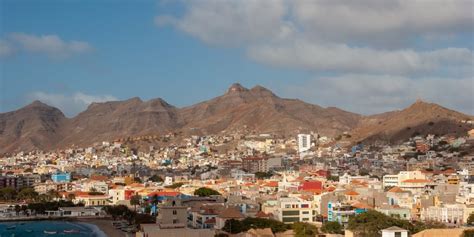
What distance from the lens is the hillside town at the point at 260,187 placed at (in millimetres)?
40875

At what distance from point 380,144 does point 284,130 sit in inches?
1858

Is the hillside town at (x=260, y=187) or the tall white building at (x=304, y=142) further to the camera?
the tall white building at (x=304, y=142)

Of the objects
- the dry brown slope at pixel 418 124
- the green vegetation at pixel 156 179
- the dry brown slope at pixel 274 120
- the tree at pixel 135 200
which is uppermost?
the dry brown slope at pixel 274 120

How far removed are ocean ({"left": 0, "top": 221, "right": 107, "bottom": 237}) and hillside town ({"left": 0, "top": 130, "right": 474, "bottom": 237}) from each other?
2346mm

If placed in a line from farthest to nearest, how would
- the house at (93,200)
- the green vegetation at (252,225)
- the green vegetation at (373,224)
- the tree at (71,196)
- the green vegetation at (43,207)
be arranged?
1. the tree at (71,196)
2. the house at (93,200)
3. the green vegetation at (43,207)
4. the green vegetation at (252,225)
5. the green vegetation at (373,224)

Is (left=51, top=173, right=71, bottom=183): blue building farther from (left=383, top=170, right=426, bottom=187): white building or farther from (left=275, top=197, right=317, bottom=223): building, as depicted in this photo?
(left=275, top=197, right=317, bottom=223): building

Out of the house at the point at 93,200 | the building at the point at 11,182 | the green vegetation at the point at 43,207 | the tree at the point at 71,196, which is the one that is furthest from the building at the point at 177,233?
the building at the point at 11,182

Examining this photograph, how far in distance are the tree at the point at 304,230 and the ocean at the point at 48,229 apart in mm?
15622

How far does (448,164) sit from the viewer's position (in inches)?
3305

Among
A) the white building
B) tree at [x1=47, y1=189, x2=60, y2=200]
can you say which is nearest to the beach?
tree at [x1=47, y1=189, x2=60, y2=200]

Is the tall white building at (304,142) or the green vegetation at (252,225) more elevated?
the tall white building at (304,142)

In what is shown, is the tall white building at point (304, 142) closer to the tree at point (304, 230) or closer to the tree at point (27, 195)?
the tree at point (27, 195)

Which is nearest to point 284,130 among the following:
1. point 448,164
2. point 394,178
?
point 448,164

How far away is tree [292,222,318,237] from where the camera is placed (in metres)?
36.6
